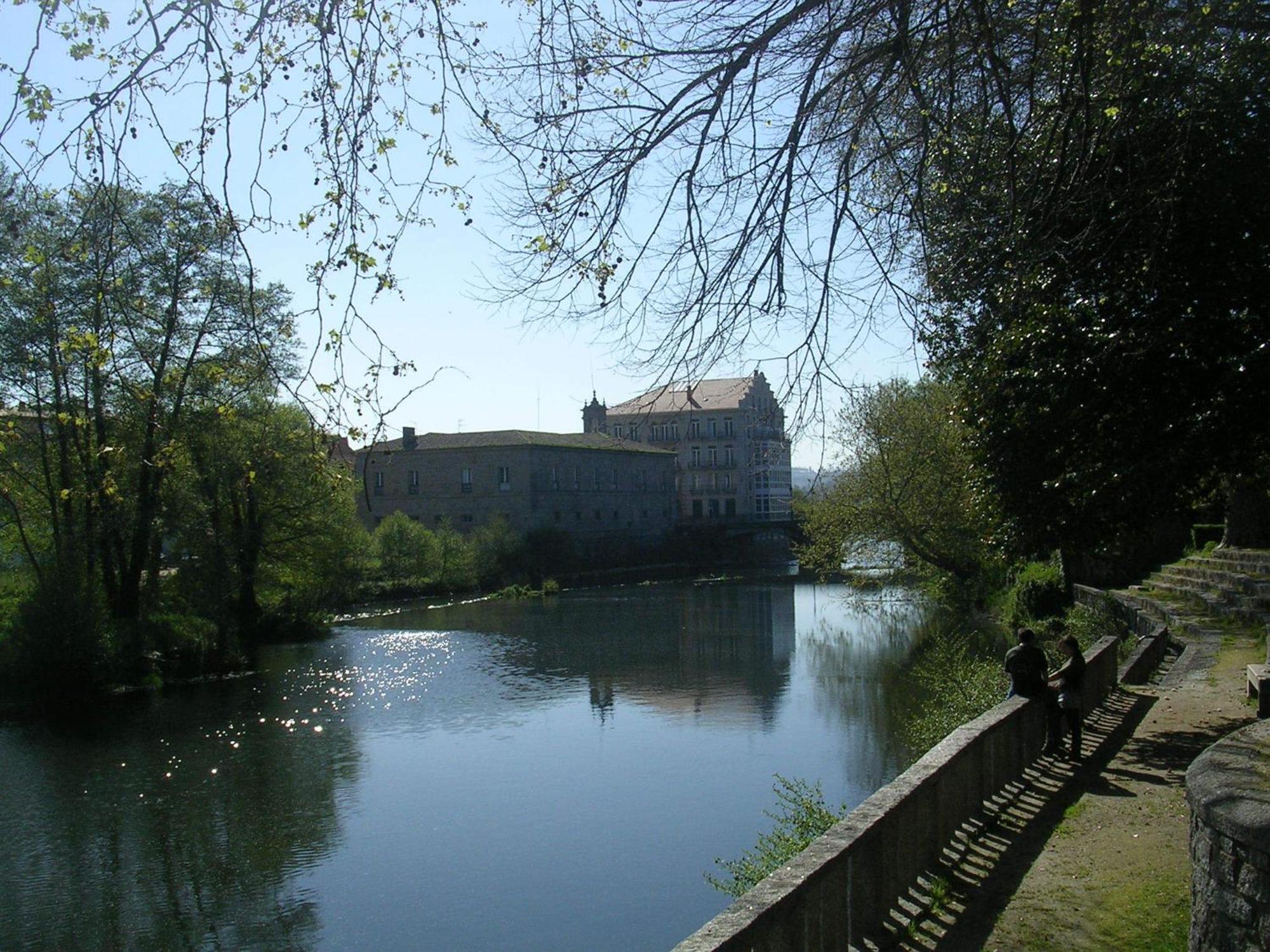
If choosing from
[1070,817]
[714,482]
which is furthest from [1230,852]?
[714,482]

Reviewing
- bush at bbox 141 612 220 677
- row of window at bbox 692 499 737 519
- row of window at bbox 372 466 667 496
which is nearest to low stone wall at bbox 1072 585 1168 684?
bush at bbox 141 612 220 677

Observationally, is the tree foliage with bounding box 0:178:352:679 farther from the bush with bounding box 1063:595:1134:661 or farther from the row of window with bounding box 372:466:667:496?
the row of window with bounding box 372:466:667:496

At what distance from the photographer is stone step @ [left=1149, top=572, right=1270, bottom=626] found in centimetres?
1620

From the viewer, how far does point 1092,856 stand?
7066mm

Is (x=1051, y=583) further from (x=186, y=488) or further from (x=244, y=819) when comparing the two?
(x=186, y=488)

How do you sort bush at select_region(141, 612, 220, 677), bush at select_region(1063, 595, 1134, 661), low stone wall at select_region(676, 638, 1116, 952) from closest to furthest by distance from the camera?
low stone wall at select_region(676, 638, 1116, 952)
bush at select_region(1063, 595, 1134, 661)
bush at select_region(141, 612, 220, 677)

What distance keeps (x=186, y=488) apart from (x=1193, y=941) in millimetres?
25167

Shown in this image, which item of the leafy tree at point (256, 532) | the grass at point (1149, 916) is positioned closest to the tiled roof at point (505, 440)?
the leafy tree at point (256, 532)

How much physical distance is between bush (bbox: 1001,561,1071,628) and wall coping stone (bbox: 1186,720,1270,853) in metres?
19.0

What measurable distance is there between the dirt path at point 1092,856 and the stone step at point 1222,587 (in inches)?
251

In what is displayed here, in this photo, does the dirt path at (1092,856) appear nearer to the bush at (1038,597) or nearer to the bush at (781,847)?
the bush at (781,847)

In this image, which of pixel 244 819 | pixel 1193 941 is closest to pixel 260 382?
pixel 1193 941

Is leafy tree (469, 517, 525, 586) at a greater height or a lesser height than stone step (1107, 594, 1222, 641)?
greater

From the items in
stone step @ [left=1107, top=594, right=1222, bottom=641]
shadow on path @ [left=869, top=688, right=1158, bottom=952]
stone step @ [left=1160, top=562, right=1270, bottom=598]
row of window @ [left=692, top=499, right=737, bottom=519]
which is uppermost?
row of window @ [left=692, top=499, right=737, bottom=519]
